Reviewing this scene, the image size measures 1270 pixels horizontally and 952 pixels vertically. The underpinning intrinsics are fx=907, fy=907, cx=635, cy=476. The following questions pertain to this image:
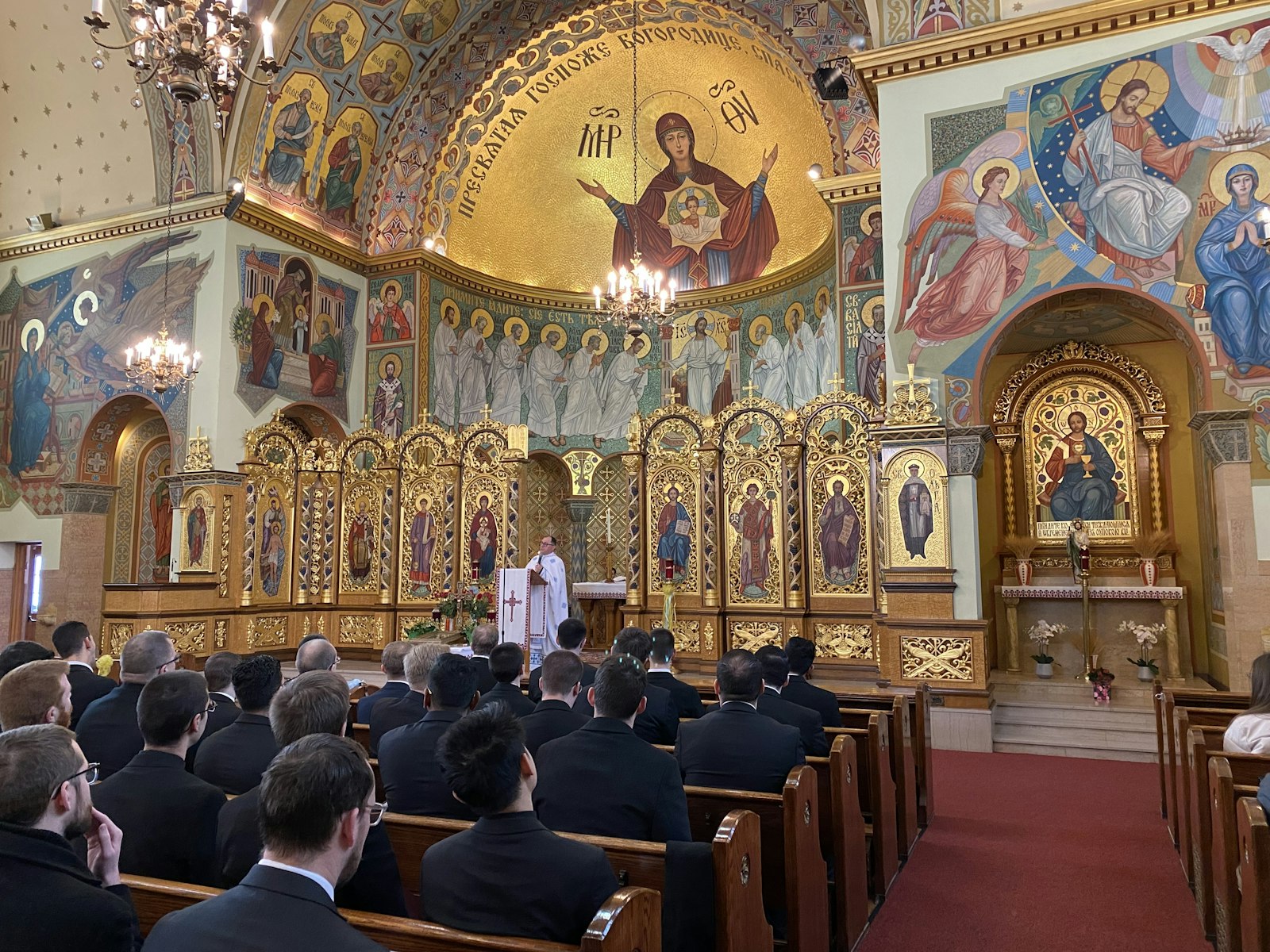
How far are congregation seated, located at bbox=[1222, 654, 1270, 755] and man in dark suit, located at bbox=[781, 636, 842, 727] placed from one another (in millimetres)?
2355

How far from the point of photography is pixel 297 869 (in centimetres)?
197

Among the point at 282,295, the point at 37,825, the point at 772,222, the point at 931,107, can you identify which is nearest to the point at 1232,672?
the point at 931,107

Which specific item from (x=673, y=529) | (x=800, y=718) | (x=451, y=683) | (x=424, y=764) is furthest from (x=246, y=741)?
(x=673, y=529)

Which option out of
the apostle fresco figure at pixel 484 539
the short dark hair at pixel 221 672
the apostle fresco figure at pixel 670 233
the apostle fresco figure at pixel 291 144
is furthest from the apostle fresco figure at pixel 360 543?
the short dark hair at pixel 221 672

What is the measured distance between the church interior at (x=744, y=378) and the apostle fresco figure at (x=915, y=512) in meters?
0.04

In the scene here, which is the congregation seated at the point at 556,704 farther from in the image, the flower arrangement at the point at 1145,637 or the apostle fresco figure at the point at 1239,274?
the flower arrangement at the point at 1145,637

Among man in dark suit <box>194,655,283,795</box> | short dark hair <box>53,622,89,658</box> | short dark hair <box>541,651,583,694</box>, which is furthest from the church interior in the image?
short dark hair <box>53,622,89,658</box>

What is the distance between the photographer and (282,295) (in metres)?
16.8

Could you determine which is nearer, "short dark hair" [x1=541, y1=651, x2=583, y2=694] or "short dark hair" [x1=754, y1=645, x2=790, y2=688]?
"short dark hair" [x1=541, y1=651, x2=583, y2=694]

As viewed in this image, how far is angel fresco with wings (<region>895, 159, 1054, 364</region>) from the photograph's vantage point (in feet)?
34.9

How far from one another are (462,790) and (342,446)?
1386cm

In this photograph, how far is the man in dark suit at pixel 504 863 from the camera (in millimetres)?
2547

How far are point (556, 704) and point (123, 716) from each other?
2253mm

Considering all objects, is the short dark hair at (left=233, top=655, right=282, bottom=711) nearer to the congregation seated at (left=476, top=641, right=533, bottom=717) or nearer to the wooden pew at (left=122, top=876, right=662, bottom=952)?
the wooden pew at (left=122, top=876, right=662, bottom=952)
